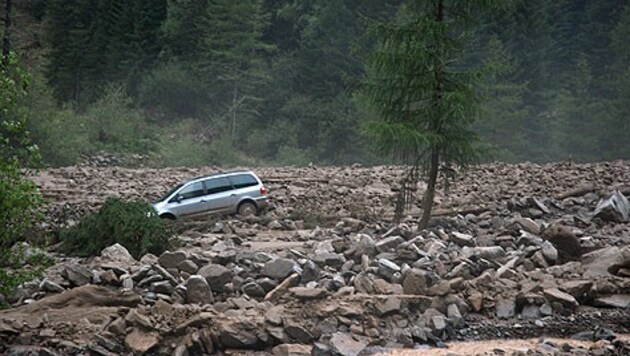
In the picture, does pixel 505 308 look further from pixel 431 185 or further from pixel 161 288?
pixel 161 288

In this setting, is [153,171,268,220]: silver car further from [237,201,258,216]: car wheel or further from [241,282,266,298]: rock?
[241,282,266,298]: rock

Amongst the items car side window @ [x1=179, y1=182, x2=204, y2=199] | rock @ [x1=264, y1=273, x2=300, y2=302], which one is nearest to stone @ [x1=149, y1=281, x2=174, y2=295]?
rock @ [x1=264, y1=273, x2=300, y2=302]

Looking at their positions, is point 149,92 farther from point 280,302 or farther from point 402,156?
point 280,302

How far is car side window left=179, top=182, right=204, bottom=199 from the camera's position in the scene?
22.2 meters

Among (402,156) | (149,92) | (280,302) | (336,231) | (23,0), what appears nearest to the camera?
(280,302)

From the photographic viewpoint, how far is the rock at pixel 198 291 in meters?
13.0

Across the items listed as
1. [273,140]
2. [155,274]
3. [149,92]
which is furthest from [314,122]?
[155,274]

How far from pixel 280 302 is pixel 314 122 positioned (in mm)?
37425

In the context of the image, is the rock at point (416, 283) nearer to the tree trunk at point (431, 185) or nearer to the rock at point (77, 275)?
the tree trunk at point (431, 185)

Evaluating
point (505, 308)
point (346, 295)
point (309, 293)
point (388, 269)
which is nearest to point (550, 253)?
point (505, 308)

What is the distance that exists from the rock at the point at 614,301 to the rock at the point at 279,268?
564 centimetres

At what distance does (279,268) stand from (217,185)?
9.05 metres

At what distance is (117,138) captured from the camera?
44.9m

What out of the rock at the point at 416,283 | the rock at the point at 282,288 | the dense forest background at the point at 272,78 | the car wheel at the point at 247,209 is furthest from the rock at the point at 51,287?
the dense forest background at the point at 272,78
